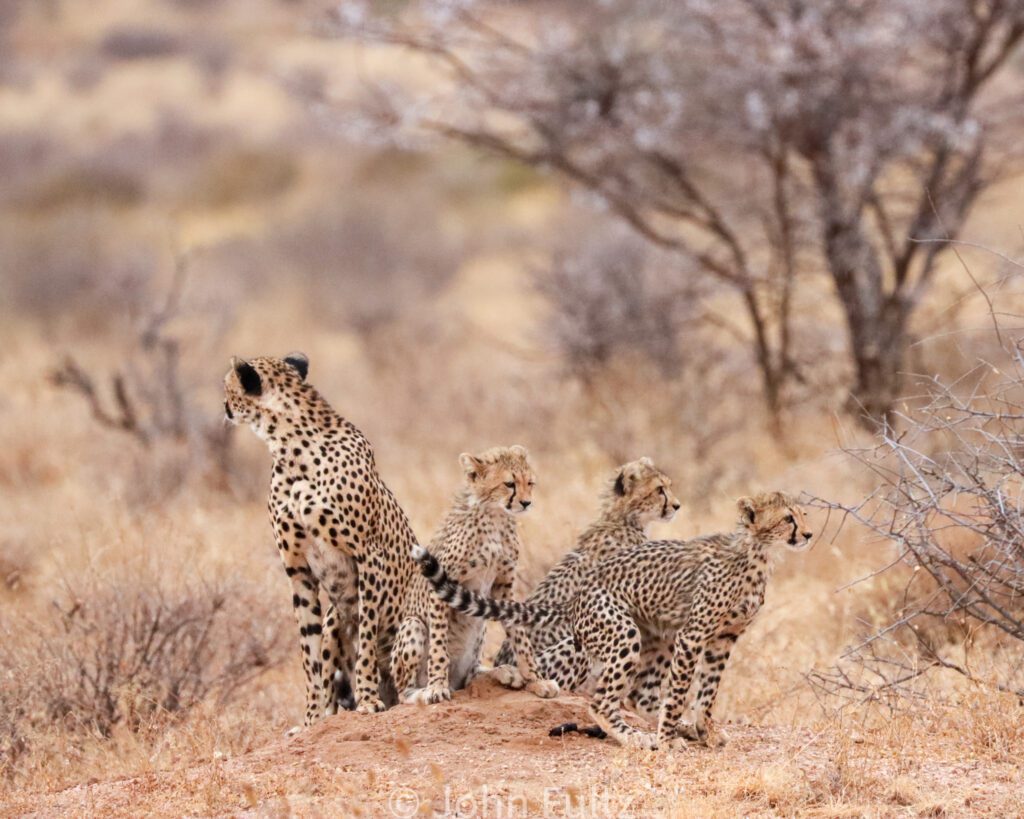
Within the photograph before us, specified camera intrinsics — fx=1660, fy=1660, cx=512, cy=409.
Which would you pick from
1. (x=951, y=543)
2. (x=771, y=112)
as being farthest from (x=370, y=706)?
(x=771, y=112)

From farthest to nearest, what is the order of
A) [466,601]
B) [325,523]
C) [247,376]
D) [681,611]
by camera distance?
[681,611], [247,376], [325,523], [466,601]

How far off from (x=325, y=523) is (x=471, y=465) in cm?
50

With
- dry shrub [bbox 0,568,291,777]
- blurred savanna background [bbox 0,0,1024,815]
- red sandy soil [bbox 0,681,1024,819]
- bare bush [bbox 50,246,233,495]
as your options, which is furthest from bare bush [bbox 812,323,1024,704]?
bare bush [bbox 50,246,233,495]

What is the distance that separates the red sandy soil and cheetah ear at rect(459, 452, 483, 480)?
2.29ft

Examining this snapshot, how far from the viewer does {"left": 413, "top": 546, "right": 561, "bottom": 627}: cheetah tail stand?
15.9ft

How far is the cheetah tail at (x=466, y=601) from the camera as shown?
15.9 ft

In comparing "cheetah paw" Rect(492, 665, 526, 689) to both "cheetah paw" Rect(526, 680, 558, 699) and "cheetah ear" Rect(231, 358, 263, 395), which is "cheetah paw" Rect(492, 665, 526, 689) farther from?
"cheetah ear" Rect(231, 358, 263, 395)

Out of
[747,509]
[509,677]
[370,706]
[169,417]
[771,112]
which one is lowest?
A: [370,706]

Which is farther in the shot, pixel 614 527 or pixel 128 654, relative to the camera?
pixel 128 654

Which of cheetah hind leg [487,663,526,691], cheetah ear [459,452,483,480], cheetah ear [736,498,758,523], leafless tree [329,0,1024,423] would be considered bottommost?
cheetah hind leg [487,663,526,691]

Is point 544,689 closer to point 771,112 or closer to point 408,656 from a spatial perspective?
point 408,656

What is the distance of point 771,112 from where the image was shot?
10.4 m

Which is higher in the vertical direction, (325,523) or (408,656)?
(325,523)

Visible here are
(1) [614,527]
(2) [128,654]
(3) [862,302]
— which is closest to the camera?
(1) [614,527]
